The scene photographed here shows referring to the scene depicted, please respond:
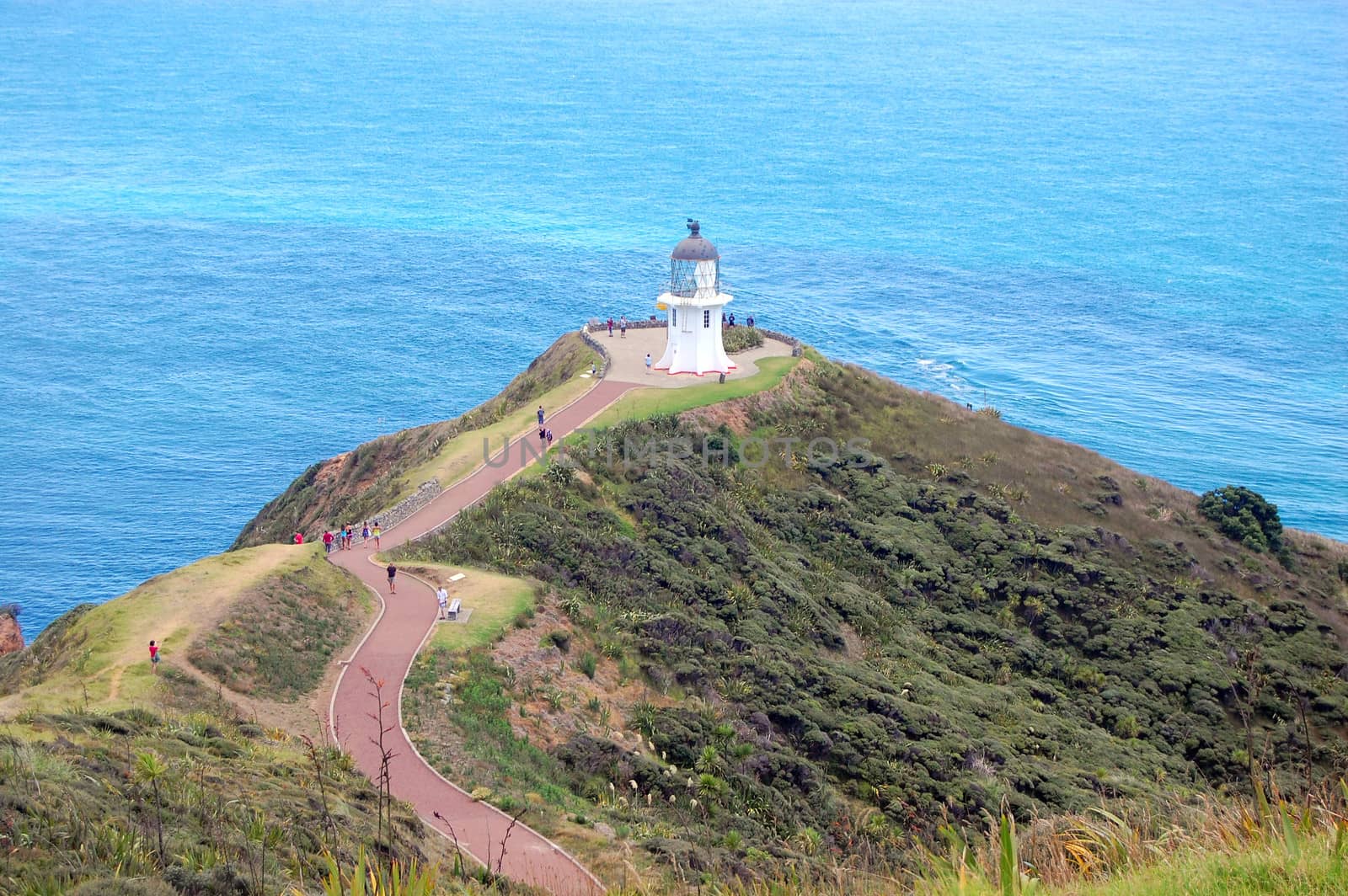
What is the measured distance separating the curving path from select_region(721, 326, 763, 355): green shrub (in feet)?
60.9

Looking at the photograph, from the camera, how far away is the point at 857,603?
42781 mm

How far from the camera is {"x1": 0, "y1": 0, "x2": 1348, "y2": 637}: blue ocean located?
76000mm

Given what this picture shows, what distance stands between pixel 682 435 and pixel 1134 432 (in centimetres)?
4123

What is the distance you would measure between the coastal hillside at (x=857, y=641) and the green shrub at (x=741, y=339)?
11.9ft

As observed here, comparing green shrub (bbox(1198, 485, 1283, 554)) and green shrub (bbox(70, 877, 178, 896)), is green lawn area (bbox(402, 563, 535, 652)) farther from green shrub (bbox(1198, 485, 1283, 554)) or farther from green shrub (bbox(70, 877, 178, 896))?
Result: green shrub (bbox(1198, 485, 1283, 554))

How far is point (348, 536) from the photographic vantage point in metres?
39.6

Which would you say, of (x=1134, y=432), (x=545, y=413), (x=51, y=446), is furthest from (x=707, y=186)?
(x=545, y=413)

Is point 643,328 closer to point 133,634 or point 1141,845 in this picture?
point 133,634

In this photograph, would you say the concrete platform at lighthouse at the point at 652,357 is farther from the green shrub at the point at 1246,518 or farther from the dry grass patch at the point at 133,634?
the dry grass patch at the point at 133,634

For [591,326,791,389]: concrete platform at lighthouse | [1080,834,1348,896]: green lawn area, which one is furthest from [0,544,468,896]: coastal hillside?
[591,326,791,389]: concrete platform at lighthouse

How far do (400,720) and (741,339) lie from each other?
37499 mm

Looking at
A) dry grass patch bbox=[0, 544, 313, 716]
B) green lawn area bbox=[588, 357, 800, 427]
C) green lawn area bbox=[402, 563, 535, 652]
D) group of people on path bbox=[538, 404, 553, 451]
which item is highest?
green lawn area bbox=[588, 357, 800, 427]

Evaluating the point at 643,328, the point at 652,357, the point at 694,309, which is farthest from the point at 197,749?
the point at 643,328

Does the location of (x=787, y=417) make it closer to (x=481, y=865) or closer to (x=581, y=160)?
(x=481, y=865)
